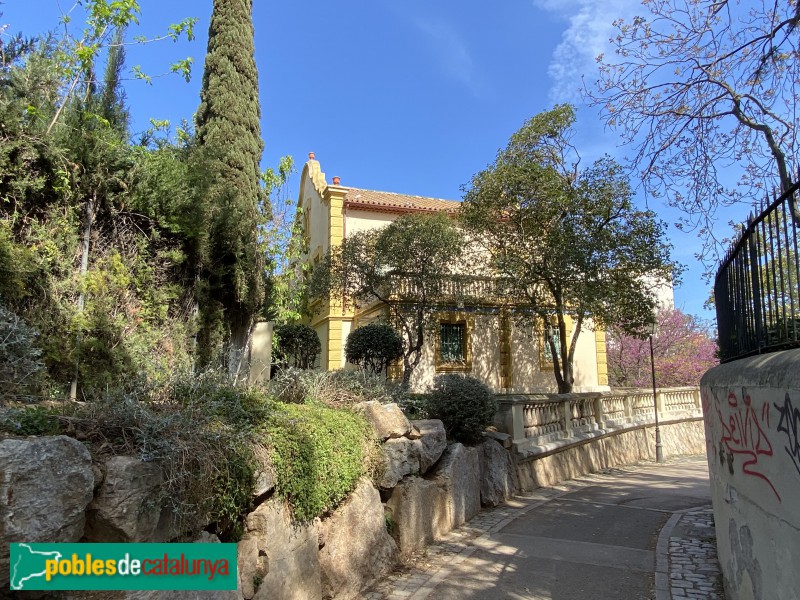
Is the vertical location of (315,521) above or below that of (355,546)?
above

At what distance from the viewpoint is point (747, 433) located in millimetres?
3705

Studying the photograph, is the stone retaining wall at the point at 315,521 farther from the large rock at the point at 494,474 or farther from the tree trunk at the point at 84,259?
the tree trunk at the point at 84,259

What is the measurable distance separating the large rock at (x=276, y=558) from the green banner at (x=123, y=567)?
0.42m

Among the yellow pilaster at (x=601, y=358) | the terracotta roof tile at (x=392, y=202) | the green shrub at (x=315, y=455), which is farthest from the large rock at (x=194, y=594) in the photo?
→ the yellow pilaster at (x=601, y=358)

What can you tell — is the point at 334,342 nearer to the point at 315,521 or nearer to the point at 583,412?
the point at 583,412

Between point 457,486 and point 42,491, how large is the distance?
19.9ft

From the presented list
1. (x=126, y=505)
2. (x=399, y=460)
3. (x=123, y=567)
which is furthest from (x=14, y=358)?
(x=399, y=460)

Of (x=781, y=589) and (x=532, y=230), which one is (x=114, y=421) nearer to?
(x=781, y=589)

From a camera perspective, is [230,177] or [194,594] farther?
[230,177]

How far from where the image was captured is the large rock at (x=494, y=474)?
8891mm

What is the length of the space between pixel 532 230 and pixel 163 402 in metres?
12.1

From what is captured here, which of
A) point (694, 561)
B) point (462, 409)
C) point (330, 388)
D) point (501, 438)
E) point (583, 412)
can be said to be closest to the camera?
point (694, 561)

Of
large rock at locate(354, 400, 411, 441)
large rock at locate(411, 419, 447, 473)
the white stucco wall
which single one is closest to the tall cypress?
large rock at locate(354, 400, 411, 441)

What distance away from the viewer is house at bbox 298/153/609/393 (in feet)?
57.6
